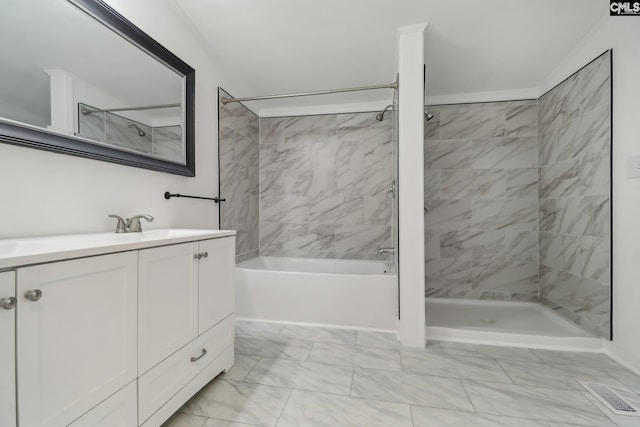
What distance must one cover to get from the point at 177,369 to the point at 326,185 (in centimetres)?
241

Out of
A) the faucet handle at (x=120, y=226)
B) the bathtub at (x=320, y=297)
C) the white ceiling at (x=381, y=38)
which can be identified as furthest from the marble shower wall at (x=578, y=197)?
the faucet handle at (x=120, y=226)

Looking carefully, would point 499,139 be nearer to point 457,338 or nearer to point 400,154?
point 400,154

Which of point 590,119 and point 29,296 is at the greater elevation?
point 590,119

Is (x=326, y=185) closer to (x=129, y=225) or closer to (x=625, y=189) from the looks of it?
(x=129, y=225)

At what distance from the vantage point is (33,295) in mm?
677

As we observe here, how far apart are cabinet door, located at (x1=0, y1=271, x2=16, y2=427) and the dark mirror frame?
689 mm

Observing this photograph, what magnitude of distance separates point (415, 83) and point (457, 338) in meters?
1.86

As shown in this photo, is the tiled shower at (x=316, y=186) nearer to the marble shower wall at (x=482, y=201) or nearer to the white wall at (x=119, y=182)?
the marble shower wall at (x=482, y=201)

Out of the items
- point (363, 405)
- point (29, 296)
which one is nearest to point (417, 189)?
point (363, 405)

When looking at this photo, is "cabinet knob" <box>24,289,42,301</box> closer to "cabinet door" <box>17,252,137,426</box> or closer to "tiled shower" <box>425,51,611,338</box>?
"cabinet door" <box>17,252,137,426</box>

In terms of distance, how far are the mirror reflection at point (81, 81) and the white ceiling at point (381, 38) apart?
0.60m

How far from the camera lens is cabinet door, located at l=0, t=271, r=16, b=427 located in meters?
0.61

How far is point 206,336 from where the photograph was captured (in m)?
1.39

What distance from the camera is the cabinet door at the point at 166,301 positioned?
1.02 metres
